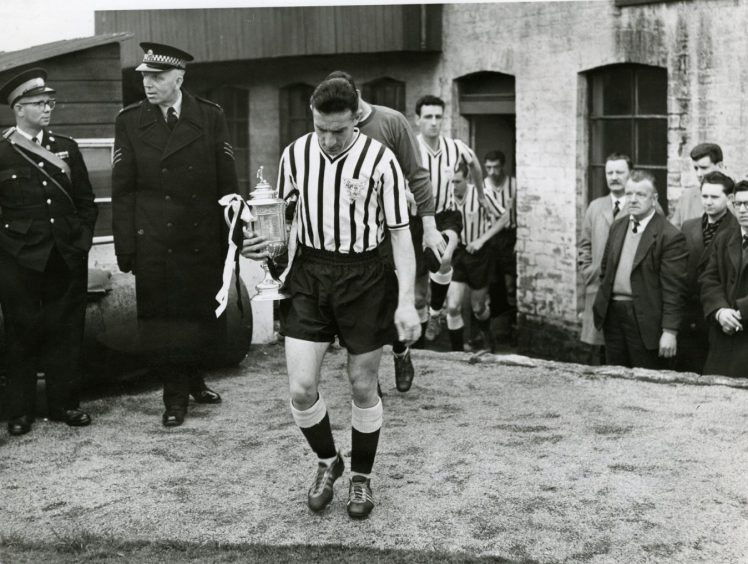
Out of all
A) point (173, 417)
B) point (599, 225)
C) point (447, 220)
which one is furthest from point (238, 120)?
point (173, 417)

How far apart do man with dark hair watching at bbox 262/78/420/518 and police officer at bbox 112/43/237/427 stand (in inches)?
67.1

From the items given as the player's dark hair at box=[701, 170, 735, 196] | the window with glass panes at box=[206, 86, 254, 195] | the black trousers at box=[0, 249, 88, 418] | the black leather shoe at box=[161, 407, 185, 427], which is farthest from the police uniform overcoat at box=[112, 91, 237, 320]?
the window with glass panes at box=[206, 86, 254, 195]

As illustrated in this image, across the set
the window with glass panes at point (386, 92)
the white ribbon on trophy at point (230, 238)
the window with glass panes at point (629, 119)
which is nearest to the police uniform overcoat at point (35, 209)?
the white ribbon on trophy at point (230, 238)

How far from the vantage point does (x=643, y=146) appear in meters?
10.1

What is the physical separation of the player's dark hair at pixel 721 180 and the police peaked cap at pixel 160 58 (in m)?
3.46

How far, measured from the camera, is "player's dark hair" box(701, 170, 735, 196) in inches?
304

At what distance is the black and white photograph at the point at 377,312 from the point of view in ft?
17.0

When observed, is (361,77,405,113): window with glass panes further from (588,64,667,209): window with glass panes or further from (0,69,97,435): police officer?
(0,69,97,435): police officer

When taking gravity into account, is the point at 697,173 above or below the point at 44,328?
above

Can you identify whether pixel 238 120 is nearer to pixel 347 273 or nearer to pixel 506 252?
pixel 506 252

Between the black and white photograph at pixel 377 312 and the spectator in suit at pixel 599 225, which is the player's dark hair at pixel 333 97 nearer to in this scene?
the black and white photograph at pixel 377 312

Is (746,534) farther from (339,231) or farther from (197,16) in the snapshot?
(197,16)

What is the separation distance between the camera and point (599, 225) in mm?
8945

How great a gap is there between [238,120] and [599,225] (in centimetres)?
770
